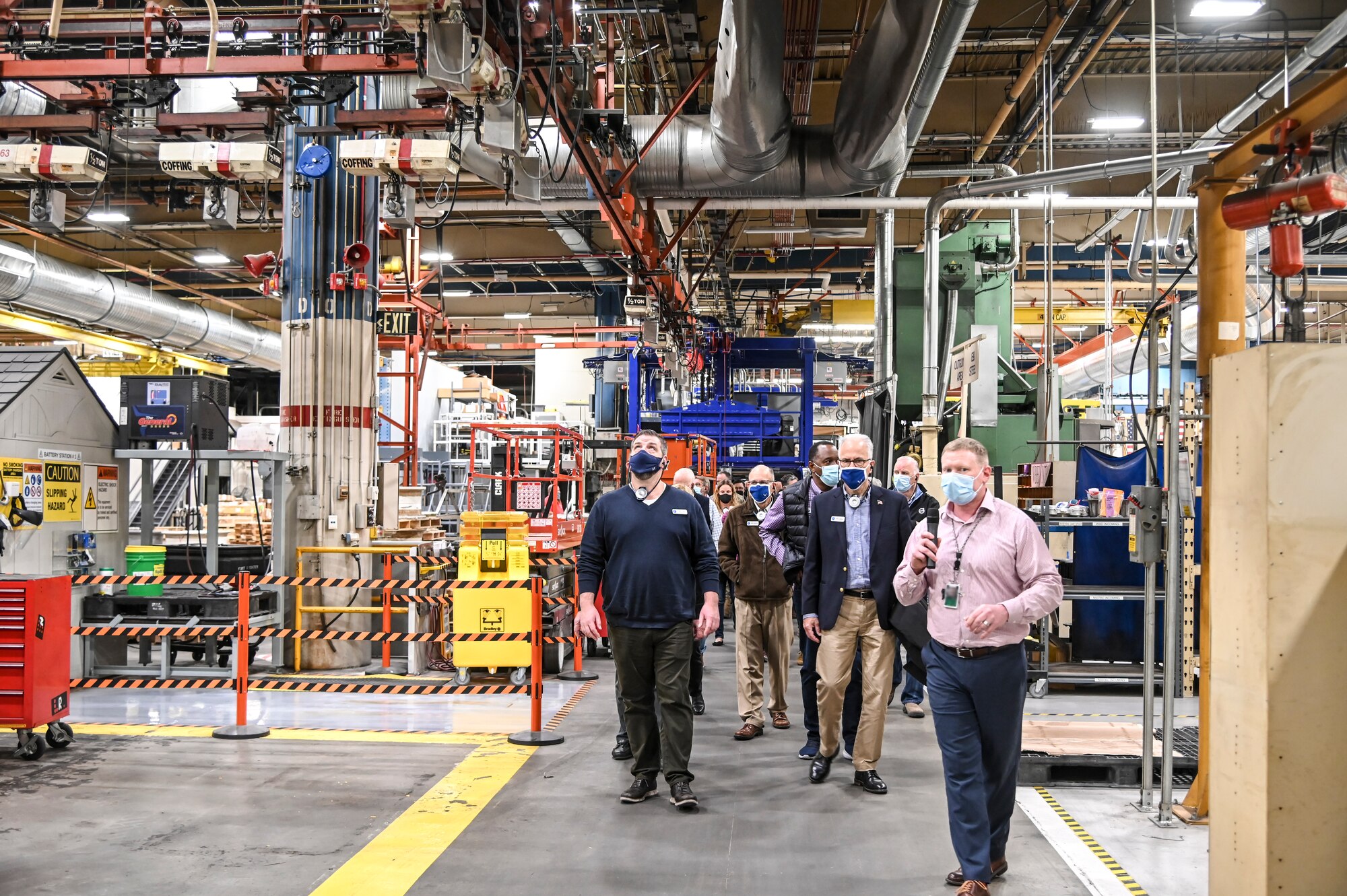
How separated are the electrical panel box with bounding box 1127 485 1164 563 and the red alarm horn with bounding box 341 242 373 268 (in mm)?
7765

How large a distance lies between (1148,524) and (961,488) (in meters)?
1.74

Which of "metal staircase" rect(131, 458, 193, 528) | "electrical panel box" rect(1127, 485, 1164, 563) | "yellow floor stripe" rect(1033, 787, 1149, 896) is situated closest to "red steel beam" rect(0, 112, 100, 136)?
"electrical panel box" rect(1127, 485, 1164, 563)

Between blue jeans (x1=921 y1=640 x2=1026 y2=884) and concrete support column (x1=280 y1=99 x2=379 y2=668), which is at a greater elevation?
concrete support column (x1=280 y1=99 x2=379 y2=668)

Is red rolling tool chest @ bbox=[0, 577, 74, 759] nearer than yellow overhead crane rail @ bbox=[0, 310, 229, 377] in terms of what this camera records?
Yes

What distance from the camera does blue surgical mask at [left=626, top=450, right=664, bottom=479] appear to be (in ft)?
19.0

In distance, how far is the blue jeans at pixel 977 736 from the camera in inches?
167

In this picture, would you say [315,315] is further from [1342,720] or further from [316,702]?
[1342,720]

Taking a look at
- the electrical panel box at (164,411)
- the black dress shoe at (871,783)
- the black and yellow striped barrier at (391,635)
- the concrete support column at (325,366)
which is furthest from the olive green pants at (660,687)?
the electrical panel box at (164,411)

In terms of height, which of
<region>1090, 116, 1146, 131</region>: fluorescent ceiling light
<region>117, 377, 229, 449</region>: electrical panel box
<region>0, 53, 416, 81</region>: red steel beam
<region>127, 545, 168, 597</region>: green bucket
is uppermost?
<region>1090, 116, 1146, 131</region>: fluorescent ceiling light

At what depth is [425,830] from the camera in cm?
525

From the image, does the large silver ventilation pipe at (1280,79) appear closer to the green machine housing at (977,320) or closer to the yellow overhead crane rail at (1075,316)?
the green machine housing at (977,320)

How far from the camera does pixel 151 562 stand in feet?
34.0

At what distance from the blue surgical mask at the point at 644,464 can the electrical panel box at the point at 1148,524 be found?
2.58 m

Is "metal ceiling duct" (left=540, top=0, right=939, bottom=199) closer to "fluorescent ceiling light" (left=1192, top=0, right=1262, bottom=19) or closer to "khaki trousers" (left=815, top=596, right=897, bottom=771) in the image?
"fluorescent ceiling light" (left=1192, top=0, right=1262, bottom=19)
